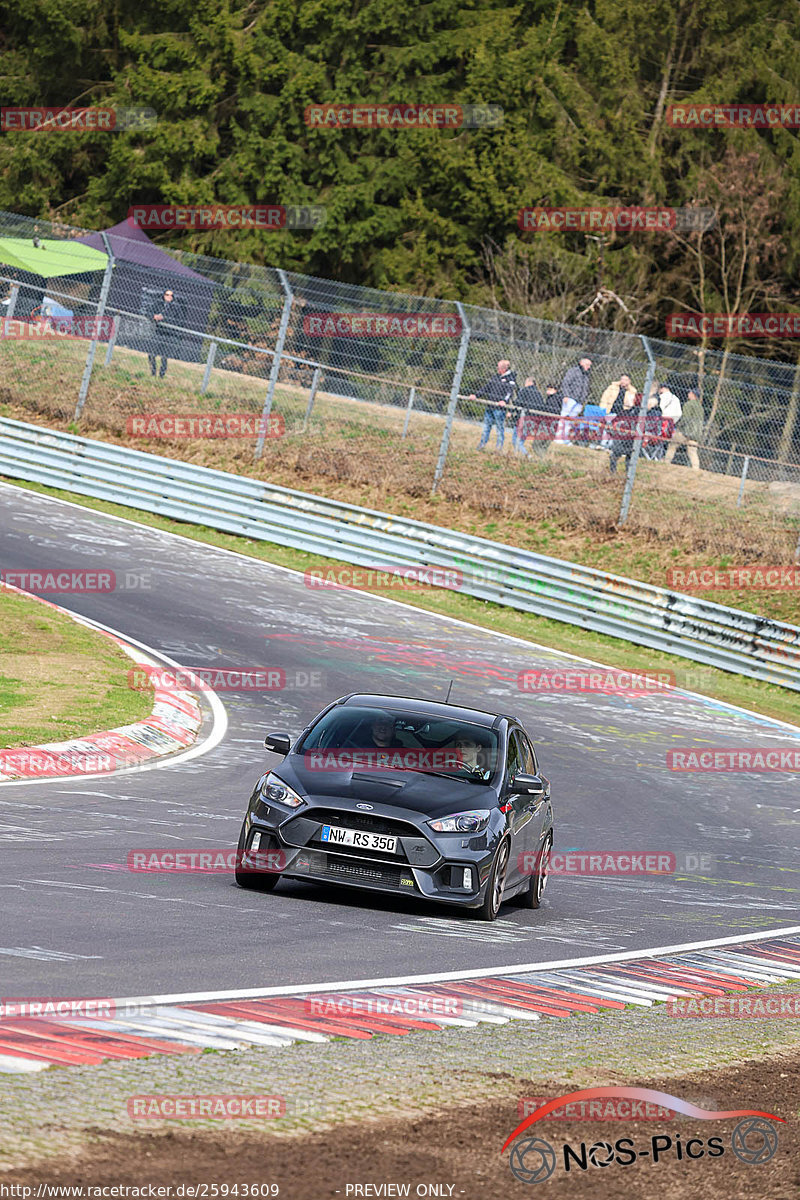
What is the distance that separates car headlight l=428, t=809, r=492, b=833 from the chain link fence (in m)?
18.1

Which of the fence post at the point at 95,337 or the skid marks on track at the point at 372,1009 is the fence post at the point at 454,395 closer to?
the fence post at the point at 95,337

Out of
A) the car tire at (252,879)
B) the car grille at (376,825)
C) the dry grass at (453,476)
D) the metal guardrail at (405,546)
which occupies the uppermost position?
the dry grass at (453,476)

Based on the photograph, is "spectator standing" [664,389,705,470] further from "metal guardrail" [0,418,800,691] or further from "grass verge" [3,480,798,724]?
"grass verge" [3,480,798,724]

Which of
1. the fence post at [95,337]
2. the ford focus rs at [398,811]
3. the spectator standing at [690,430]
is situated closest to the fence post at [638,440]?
the spectator standing at [690,430]

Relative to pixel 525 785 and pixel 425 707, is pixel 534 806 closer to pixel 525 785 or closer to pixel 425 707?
pixel 525 785

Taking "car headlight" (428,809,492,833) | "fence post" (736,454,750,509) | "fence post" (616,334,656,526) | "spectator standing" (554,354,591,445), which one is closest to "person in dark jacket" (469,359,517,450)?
"spectator standing" (554,354,591,445)

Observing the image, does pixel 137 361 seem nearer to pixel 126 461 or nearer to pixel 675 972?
pixel 126 461

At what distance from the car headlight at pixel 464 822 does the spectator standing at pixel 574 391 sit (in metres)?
19.0

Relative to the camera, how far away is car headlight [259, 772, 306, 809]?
1011cm

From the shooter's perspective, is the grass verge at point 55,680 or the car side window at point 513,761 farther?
the grass verge at point 55,680

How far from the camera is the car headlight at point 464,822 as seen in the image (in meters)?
10.0

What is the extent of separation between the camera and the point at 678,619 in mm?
26266

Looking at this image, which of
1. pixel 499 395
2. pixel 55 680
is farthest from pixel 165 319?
pixel 55 680

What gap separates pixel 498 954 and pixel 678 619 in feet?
57.0
